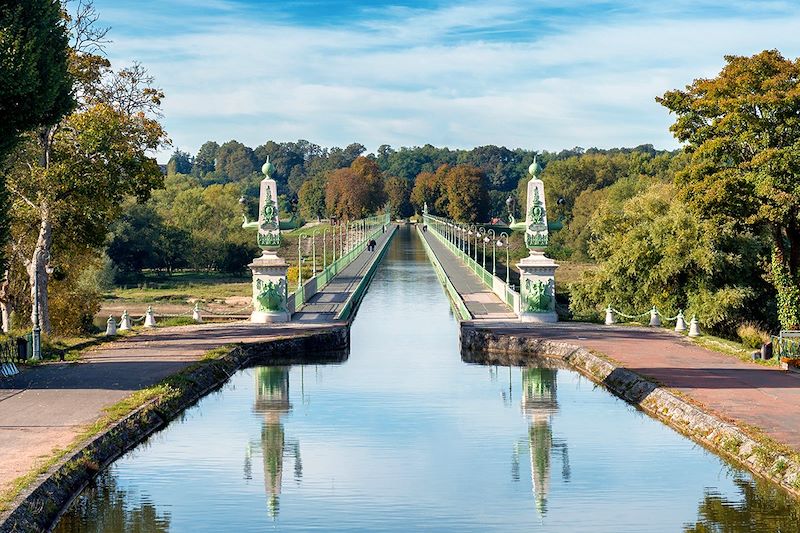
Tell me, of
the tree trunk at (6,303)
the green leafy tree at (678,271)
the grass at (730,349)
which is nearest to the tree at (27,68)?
the tree trunk at (6,303)

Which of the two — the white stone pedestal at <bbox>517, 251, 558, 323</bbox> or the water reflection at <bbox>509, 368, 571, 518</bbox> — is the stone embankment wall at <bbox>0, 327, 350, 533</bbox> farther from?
the water reflection at <bbox>509, 368, 571, 518</bbox>

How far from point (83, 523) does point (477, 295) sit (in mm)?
36274

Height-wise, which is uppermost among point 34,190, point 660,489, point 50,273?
point 34,190

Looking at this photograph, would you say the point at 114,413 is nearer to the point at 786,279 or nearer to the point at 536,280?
the point at 536,280

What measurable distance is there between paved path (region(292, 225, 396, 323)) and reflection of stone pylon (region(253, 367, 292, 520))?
9624mm

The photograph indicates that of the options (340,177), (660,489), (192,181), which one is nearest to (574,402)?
(660,489)

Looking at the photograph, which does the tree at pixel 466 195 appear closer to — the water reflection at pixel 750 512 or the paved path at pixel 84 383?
the paved path at pixel 84 383

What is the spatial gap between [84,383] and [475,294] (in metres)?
28.8

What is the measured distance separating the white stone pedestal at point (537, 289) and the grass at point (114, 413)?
38.0 feet

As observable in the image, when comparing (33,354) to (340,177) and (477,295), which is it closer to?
(477,295)

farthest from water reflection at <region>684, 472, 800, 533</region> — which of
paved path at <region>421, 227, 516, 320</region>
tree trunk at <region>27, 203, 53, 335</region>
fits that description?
paved path at <region>421, 227, 516, 320</region>

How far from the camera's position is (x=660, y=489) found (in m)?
17.1

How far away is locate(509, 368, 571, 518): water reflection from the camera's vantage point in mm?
17562

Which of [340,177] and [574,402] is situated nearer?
[574,402]
